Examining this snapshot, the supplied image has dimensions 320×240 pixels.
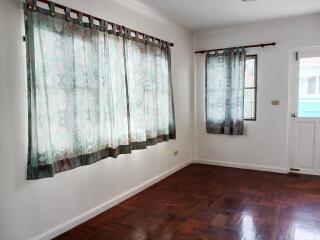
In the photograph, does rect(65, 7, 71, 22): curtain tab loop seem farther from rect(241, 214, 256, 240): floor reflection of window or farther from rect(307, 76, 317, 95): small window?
rect(307, 76, 317, 95): small window

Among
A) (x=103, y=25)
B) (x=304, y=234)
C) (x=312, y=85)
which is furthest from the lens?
(x=312, y=85)

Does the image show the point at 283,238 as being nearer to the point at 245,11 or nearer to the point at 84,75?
the point at 84,75

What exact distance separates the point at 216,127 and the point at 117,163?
2315 mm

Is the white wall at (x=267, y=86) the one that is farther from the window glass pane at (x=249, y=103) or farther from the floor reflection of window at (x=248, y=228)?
the floor reflection of window at (x=248, y=228)

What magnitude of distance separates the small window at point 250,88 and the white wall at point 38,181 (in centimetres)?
173

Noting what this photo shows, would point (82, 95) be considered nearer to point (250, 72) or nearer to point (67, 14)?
point (67, 14)

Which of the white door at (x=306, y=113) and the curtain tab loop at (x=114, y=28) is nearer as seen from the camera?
the curtain tab loop at (x=114, y=28)

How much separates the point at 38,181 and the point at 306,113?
4102 mm

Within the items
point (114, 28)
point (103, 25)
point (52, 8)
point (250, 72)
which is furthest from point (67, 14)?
point (250, 72)

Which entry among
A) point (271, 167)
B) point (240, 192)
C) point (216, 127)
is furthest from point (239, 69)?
point (240, 192)

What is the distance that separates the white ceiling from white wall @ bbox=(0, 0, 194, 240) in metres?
0.39

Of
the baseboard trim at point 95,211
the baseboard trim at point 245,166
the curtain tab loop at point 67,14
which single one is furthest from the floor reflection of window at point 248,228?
the curtain tab loop at point 67,14

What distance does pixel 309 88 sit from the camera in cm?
430

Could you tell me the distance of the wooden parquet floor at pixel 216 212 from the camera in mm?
2570
